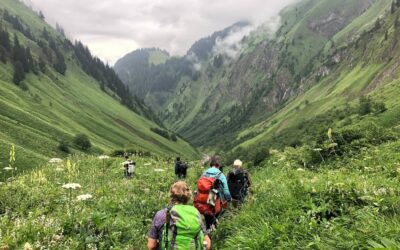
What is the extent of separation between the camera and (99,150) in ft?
355

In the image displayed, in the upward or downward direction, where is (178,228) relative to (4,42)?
downward

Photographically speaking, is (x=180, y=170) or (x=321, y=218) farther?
(x=180, y=170)

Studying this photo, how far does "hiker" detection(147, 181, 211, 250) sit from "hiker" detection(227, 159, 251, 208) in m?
6.49

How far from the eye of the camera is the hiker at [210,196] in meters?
12.4

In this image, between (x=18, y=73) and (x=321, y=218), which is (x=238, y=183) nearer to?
(x=321, y=218)

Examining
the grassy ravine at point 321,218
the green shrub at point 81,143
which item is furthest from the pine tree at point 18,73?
the grassy ravine at point 321,218

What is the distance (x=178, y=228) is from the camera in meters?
8.24

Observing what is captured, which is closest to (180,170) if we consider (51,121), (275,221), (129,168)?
(129,168)

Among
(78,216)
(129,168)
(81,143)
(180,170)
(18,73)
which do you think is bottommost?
(78,216)

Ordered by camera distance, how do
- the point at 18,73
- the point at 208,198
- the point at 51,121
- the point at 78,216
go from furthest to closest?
the point at 18,73 → the point at 51,121 → the point at 208,198 → the point at 78,216

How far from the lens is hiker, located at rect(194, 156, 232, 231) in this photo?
40.6ft

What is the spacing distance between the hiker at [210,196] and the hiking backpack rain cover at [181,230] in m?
3.98

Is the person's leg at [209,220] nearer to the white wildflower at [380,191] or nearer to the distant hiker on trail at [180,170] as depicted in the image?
the white wildflower at [380,191]

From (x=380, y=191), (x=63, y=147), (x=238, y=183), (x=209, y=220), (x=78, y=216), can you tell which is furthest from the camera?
(x=63, y=147)
